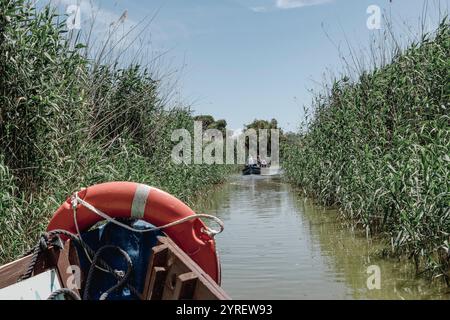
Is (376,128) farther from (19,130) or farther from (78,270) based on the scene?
(78,270)

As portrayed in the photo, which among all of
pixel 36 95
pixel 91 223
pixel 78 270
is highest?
pixel 36 95

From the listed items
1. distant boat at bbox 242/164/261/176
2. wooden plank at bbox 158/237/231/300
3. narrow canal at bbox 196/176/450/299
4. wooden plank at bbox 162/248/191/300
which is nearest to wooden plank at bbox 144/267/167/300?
wooden plank at bbox 162/248/191/300

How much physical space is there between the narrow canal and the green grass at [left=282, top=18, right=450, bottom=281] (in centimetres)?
24

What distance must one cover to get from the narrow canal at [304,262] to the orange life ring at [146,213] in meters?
1.17

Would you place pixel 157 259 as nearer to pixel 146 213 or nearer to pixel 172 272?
pixel 172 272

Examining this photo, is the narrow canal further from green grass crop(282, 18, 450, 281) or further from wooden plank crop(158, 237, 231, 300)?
wooden plank crop(158, 237, 231, 300)

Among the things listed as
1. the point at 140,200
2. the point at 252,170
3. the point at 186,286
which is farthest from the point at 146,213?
the point at 252,170

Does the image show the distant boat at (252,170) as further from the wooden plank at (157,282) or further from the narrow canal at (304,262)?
the wooden plank at (157,282)

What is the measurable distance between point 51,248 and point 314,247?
13.1ft

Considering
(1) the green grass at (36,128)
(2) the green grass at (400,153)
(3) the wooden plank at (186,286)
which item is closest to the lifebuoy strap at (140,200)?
(3) the wooden plank at (186,286)

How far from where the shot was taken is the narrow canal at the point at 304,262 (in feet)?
15.3
